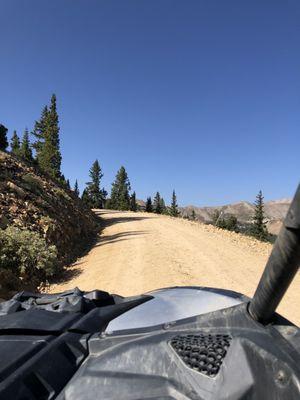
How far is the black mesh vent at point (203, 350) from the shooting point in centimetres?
170

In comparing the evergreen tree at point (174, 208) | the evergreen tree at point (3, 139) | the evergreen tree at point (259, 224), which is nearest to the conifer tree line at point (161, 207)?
the evergreen tree at point (174, 208)

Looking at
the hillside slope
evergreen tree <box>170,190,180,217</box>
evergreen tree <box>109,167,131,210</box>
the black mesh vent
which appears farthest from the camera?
evergreen tree <box>170,190,180,217</box>

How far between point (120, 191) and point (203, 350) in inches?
3796

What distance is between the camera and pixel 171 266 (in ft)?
45.4

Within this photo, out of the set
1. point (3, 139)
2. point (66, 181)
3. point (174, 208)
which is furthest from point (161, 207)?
point (3, 139)

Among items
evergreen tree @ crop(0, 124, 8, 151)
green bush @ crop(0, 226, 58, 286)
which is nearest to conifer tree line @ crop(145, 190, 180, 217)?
evergreen tree @ crop(0, 124, 8, 151)

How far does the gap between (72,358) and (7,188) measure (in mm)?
18655

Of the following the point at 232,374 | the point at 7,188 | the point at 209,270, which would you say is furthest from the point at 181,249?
the point at 232,374

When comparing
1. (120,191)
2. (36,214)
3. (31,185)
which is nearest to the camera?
(36,214)

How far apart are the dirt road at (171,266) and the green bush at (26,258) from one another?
866 millimetres

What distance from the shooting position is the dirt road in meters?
11.4

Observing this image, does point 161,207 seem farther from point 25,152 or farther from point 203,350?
point 203,350

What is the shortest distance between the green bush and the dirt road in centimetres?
87

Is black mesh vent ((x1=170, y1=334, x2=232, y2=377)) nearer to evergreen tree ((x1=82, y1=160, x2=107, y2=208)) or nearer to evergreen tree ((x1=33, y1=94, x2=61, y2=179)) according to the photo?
evergreen tree ((x1=33, y1=94, x2=61, y2=179))
